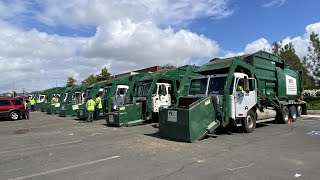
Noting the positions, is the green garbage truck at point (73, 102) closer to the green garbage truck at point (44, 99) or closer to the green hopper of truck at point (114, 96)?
the green hopper of truck at point (114, 96)

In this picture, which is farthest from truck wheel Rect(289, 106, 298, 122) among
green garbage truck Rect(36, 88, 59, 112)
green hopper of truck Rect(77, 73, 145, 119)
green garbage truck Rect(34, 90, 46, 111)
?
green garbage truck Rect(34, 90, 46, 111)

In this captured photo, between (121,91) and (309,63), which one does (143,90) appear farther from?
(309,63)

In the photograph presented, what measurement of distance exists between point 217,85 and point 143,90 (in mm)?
6643

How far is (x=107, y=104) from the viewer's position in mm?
21500

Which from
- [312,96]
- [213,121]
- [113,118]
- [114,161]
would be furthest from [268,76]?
[312,96]

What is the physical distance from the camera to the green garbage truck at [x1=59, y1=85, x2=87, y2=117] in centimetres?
2558

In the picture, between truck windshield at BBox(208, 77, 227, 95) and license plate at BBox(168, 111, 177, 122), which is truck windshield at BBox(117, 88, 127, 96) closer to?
truck windshield at BBox(208, 77, 227, 95)

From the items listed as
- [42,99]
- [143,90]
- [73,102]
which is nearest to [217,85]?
[143,90]

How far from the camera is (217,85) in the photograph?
12.7 m

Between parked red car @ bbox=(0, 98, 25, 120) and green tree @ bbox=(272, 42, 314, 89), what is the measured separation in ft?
83.0

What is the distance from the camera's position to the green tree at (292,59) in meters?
33.8

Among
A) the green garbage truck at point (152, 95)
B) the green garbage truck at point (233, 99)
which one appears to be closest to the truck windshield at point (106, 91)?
the green garbage truck at point (152, 95)

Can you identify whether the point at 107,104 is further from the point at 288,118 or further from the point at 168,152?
the point at 168,152

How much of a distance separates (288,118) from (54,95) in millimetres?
28262
